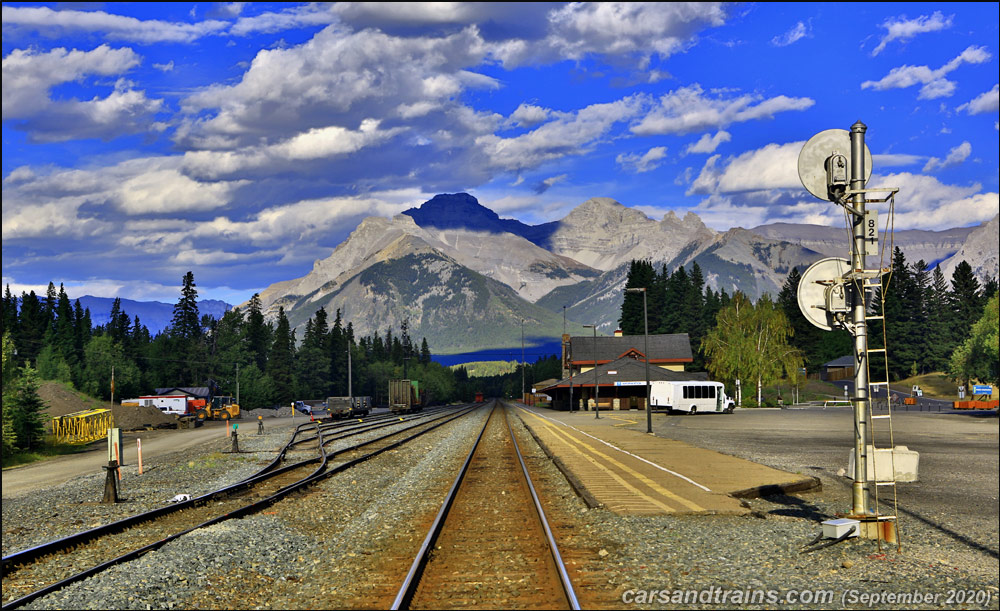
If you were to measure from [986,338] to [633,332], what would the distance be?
5901cm

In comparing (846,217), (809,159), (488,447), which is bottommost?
(488,447)

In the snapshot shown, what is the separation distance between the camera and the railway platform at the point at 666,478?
16703 mm

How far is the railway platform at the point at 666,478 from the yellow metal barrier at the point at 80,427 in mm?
34368

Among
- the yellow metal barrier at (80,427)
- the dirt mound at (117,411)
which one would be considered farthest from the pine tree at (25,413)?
the dirt mound at (117,411)

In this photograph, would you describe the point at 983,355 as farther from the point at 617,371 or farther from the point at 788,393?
the point at 617,371

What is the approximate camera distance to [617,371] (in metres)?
84.8

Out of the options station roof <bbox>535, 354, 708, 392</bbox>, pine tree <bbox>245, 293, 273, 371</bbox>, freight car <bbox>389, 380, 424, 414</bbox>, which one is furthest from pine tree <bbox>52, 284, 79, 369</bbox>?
station roof <bbox>535, 354, 708, 392</bbox>

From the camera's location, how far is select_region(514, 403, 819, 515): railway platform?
16.7 metres

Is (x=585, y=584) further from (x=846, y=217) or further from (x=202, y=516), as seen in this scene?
(x=202, y=516)

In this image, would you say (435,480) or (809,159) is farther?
(435,480)

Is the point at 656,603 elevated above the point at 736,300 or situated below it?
below

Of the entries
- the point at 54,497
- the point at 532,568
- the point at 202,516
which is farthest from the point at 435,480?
the point at 532,568

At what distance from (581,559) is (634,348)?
9823 centimetres

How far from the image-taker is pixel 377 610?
8.95 meters
